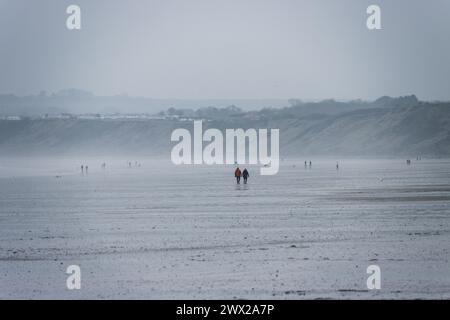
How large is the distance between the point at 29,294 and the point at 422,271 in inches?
334

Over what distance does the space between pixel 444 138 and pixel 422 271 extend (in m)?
154

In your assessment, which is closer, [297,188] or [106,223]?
[106,223]

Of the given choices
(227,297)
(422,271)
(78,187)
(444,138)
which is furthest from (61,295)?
(444,138)

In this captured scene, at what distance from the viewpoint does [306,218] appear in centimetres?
3494

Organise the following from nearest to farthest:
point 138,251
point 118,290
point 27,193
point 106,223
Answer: point 118,290
point 138,251
point 106,223
point 27,193

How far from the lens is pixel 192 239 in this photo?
28.5m

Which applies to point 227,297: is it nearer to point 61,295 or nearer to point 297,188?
point 61,295

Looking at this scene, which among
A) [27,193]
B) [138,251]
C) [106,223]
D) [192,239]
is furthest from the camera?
[27,193]

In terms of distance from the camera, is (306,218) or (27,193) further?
(27,193)

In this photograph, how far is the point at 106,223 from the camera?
1355 inches
